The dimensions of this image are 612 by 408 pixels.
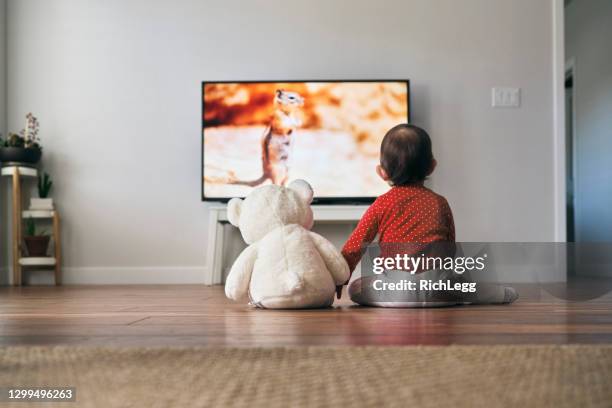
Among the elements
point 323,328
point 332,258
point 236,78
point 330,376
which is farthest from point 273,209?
point 236,78

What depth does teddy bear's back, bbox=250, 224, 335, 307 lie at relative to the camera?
1.61 metres

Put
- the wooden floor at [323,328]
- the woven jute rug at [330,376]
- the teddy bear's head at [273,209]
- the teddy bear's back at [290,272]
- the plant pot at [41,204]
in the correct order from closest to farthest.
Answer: the woven jute rug at [330,376] < the wooden floor at [323,328] < the teddy bear's back at [290,272] < the teddy bear's head at [273,209] < the plant pot at [41,204]

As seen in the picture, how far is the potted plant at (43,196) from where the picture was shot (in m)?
3.88

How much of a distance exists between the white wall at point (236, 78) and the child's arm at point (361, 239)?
2.14 m

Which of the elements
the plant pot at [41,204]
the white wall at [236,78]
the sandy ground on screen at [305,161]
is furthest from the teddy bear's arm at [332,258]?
the plant pot at [41,204]

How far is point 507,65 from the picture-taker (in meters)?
3.98

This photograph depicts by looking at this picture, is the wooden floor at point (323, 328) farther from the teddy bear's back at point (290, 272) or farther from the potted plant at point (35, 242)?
the potted plant at point (35, 242)

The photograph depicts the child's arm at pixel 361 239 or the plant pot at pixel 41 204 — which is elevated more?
the plant pot at pixel 41 204

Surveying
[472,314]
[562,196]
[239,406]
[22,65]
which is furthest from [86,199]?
[239,406]

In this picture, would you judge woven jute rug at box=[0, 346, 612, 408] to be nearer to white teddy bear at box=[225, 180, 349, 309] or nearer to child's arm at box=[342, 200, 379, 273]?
white teddy bear at box=[225, 180, 349, 309]

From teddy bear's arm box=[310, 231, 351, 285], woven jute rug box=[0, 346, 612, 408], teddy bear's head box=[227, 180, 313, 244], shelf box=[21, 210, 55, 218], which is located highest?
teddy bear's head box=[227, 180, 313, 244]

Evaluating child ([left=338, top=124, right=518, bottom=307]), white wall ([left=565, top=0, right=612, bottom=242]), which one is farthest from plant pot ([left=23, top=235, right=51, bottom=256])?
white wall ([left=565, top=0, right=612, bottom=242])

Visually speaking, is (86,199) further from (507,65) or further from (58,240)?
(507,65)

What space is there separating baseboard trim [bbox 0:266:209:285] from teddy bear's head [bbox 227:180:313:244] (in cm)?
221
